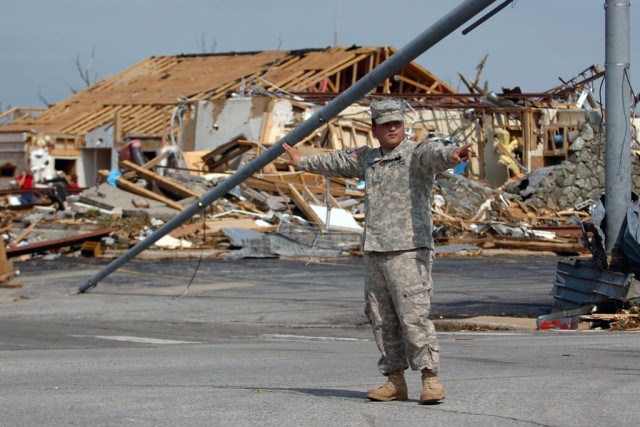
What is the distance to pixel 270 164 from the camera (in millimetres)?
34031

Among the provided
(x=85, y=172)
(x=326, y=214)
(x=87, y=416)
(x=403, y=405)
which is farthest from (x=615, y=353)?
(x=85, y=172)

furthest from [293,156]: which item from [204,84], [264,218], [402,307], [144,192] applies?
[204,84]

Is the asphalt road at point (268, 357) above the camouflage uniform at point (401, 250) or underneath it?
underneath

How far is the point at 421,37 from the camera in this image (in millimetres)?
12305

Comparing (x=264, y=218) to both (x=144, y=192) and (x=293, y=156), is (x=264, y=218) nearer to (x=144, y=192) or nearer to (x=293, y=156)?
(x=144, y=192)

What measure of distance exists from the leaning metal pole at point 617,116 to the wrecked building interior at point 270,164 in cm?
56

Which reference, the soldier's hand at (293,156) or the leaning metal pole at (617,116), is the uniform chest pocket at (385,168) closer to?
the soldier's hand at (293,156)

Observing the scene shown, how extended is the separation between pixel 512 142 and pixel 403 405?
112ft

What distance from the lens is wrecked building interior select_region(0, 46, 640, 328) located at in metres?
27.4

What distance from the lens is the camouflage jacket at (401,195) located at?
267 inches

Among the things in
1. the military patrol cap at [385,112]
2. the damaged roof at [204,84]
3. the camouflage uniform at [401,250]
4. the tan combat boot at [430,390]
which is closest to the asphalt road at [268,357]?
the tan combat boot at [430,390]

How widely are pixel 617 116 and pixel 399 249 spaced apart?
7.90 m

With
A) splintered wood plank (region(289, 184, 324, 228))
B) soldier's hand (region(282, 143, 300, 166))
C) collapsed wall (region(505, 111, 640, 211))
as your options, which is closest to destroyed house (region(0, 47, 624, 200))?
collapsed wall (region(505, 111, 640, 211))

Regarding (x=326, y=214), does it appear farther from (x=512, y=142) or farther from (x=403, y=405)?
(x=403, y=405)
